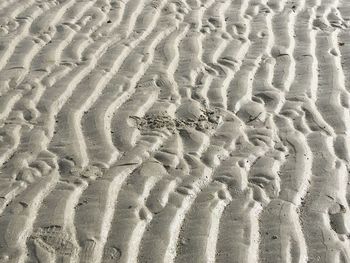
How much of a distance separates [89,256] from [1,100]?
1875mm

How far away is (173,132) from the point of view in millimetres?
4594

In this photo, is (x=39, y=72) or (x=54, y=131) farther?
(x=39, y=72)

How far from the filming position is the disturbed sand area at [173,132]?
3627 millimetres

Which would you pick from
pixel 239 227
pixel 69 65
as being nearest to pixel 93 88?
pixel 69 65

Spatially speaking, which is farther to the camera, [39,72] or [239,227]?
[39,72]

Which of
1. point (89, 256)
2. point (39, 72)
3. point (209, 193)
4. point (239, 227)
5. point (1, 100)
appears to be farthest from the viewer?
point (39, 72)

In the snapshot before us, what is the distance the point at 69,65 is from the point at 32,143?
123cm

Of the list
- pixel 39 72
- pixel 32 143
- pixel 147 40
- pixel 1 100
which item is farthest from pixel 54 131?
pixel 147 40

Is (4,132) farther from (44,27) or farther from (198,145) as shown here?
(44,27)

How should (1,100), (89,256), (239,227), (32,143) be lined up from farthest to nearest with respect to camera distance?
(1,100)
(32,143)
(239,227)
(89,256)

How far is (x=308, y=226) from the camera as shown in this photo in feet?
12.4

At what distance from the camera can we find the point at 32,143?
4363mm

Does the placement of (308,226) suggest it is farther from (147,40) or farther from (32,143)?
(147,40)

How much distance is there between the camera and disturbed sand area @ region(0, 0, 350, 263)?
363cm
